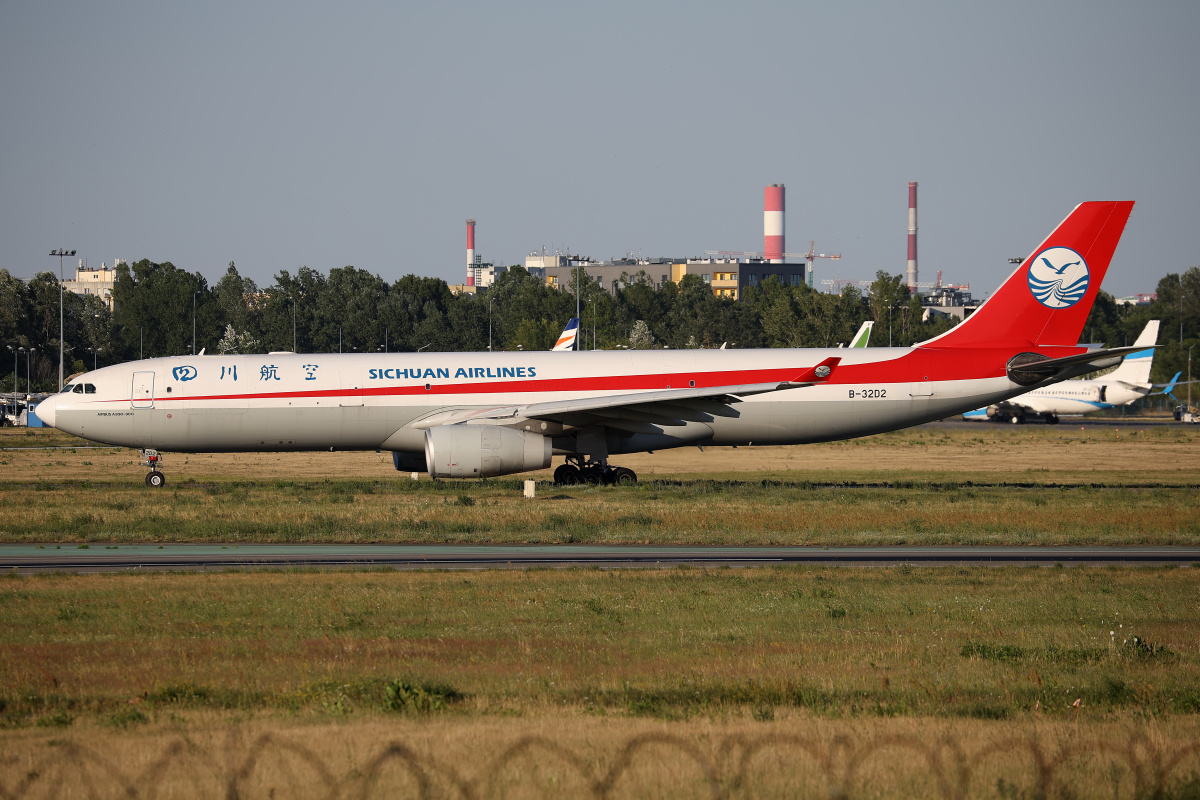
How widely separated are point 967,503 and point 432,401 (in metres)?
14.6

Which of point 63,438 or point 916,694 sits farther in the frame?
point 63,438

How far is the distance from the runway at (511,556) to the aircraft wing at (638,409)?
791 cm

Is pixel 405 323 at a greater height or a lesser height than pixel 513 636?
greater

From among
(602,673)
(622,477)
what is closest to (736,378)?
(622,477)

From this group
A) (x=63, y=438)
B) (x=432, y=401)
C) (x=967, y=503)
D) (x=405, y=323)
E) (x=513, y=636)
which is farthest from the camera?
(x=405, y=323)

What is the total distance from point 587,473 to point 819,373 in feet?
23.5

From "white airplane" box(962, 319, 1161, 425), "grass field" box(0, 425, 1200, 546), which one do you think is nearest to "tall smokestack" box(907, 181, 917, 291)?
"white airplane" box(962, 319, 1161, 425)

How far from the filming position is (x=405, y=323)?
414ft

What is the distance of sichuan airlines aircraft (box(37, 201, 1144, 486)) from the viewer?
31.3 meters

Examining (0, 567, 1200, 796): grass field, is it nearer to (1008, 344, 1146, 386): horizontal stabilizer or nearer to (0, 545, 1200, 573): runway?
(0, 545, 1200, 573): runway

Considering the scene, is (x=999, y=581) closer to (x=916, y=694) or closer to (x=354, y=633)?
(x=916, y=694)

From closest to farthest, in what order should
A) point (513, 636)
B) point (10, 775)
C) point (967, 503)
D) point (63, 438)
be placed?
point (10, 775) → point (513, 636) → point (967, 503) → point (63, 438)

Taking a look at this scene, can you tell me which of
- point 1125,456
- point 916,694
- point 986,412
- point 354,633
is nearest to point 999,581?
point 916,694

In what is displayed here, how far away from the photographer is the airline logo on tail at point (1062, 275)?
32.8m
